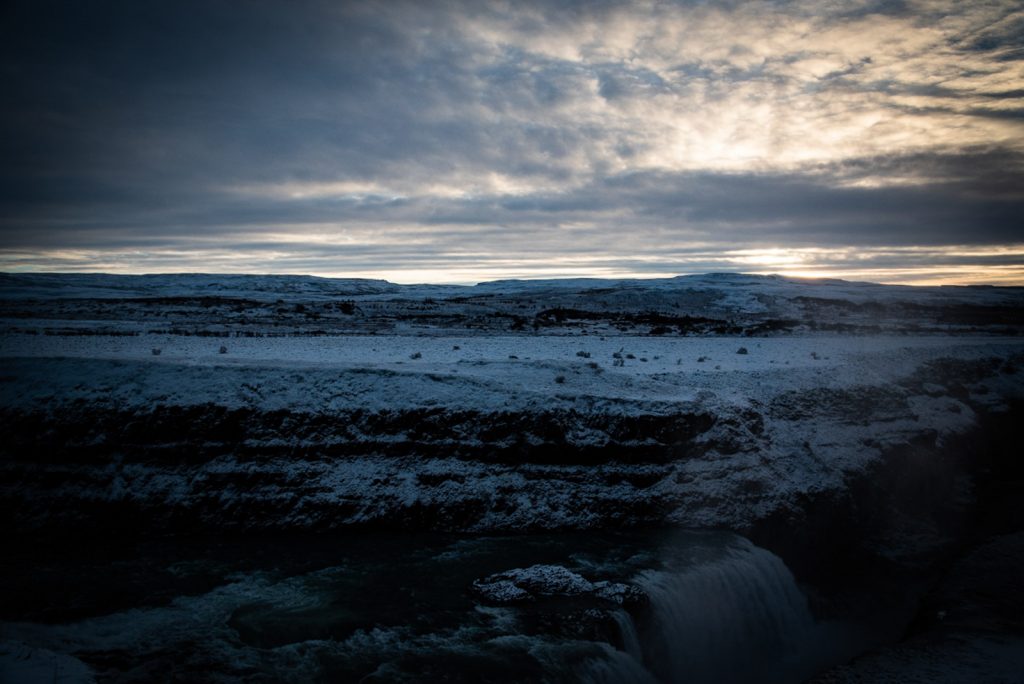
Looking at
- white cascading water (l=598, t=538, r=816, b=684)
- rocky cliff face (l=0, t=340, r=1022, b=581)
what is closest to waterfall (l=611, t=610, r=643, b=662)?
white cascading water (l=598, t=538, r=816, b=684)

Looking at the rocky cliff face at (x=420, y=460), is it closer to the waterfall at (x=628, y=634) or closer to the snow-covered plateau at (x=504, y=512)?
the snow-covered plateau at (x=504, y=512)

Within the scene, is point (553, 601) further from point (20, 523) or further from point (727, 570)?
point (20, 523)

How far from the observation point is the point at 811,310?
232ft

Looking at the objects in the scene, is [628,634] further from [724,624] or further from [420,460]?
[420,460]

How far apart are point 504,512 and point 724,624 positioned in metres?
6.13

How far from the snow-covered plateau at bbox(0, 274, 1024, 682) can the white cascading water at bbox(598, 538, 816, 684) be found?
57 millimetres

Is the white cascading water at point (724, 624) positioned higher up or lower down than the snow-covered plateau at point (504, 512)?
lower down

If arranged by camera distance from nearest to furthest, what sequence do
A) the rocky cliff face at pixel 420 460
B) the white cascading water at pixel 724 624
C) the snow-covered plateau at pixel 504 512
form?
the snow-covered plateau at pixel 504 512 < the white cascading water at pixel 724 624 < the rocky cliff face at pixel 420 460

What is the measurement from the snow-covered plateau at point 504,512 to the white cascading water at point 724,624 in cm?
6

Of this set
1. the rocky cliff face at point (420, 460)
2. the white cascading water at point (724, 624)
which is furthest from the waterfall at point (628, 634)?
the rocky cliff face at point (420, 460)

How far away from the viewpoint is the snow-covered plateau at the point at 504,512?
11547mm

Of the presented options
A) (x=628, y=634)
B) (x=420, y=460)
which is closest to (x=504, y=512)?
(x=420, y=460)

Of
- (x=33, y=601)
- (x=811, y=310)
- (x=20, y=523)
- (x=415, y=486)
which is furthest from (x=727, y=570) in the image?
(x=811, y=310)

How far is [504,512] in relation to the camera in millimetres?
16703
